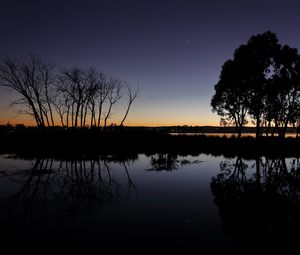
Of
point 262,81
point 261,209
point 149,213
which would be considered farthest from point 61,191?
point 262,81

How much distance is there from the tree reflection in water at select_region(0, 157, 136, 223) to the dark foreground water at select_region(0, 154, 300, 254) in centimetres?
3

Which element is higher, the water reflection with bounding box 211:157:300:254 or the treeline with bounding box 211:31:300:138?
the treeline with bounding box 211:31:300:138

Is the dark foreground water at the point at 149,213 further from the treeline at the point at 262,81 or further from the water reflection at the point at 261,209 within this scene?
the treeline at the point at 262,81

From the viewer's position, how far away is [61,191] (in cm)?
945

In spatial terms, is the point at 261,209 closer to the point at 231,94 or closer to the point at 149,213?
the point at 149,213

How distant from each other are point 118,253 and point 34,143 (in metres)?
27.9

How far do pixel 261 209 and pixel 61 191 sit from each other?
7.60 metres

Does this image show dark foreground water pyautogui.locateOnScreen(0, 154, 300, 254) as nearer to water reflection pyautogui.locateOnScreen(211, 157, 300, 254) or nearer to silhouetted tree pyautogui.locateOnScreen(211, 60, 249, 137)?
water reflection pyautogui.locateOnScreen(211, 157, 300, 254)

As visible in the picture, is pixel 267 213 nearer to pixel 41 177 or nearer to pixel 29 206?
pixel 29 206

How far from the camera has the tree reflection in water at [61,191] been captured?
7.12 m

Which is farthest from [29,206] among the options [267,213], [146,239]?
[267,213]

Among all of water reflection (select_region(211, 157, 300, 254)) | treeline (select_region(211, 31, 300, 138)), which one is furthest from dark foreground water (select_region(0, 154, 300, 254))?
treeline (select_region(211, 31, 300, 138))

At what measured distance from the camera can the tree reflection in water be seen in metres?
7.12

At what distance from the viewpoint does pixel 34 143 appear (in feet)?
94.5
